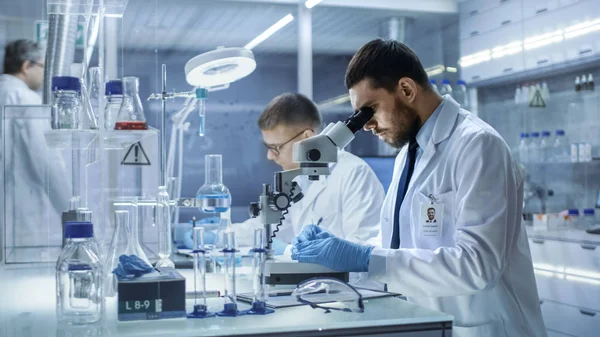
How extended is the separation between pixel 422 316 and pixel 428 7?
15.7 feet

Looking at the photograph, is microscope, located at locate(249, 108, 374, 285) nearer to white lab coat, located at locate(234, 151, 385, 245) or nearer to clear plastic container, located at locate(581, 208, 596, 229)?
white lab coat, located at locate(234, 151, 385, 245)

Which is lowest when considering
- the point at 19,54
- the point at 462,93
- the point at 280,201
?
the point at 280,201

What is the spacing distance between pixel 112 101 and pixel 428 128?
88 cm

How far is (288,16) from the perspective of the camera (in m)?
5.62

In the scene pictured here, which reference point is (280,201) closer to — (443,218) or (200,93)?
(443,218)

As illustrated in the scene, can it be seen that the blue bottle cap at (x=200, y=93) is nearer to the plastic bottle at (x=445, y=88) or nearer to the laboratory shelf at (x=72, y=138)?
the laboratory shelf at (x=72, y=138)

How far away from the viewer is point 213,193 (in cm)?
193

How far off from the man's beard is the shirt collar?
1.0 inches

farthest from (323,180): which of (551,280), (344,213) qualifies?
(551,280)

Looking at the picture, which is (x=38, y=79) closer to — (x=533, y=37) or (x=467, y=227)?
(x=467, y=227)

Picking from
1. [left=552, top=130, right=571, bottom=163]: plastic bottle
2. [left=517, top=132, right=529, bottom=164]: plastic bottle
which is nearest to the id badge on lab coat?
[left=552, top=130, right=571, bottom=163]: plastic bottle

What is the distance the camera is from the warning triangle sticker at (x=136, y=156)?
9.19 ft

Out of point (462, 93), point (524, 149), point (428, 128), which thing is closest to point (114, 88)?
point (428, 128)

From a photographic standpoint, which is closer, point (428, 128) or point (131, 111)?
point (131, 111)
